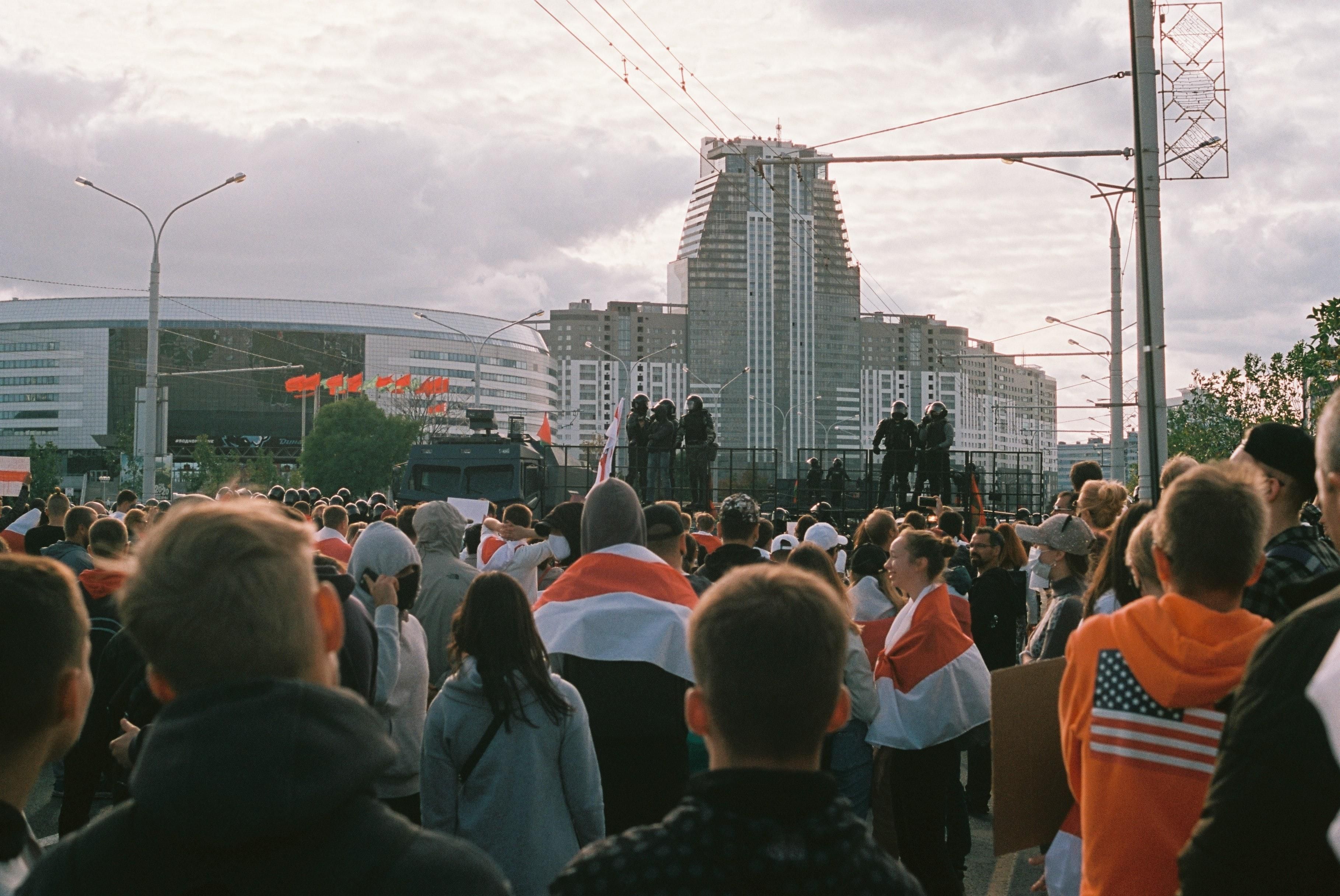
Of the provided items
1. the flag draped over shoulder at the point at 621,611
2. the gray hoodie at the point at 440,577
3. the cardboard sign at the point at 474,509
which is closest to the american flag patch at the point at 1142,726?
the flag draped over shoulder at the point at 621,611

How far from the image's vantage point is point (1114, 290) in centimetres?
2209

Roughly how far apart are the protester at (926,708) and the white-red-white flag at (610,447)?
11.7 feet

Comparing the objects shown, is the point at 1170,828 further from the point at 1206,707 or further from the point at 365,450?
the point at 365,450

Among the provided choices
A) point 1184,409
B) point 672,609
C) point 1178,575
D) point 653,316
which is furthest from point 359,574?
point 653,316

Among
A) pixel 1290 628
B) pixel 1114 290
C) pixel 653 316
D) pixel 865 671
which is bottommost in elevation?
pixel 865 671

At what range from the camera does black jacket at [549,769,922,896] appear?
182cm

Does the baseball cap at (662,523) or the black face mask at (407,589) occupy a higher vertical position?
the baseball cap at (662,523)

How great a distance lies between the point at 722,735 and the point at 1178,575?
4.70ft

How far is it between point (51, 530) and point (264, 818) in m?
9.19

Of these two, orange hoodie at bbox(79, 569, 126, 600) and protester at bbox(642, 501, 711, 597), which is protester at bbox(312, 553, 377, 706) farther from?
orange hoodie at bbox(79, 569, 126, 600)

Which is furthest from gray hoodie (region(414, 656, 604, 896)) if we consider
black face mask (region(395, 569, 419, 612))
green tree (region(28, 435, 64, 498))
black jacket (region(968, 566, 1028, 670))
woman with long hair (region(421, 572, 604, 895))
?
green tree (region(28, 435, 64, 498))

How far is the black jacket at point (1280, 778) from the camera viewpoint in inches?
76.1

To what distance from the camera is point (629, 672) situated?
432 cm

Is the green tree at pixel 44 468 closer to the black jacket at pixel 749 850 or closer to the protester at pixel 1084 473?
the protester at pixel 1084 473
